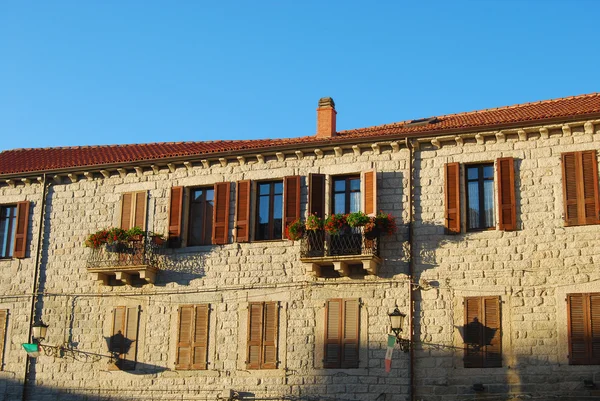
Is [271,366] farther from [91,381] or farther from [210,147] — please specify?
[210,147]

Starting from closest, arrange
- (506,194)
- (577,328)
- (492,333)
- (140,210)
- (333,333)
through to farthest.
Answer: (577,328) < (492,333) < (506,194) < (333,333) < (140,210)

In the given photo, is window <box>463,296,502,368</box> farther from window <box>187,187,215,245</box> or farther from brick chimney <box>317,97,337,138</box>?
window <box>187,187,215,245</box>

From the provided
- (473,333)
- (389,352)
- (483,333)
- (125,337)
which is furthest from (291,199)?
(483,333)

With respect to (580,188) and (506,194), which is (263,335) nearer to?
(506,194)

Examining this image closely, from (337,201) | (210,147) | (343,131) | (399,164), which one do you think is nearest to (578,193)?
(399,164)

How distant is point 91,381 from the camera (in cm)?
2466

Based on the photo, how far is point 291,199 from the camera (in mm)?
24031

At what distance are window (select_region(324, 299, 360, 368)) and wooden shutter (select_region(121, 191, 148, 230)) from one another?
583 centimetres

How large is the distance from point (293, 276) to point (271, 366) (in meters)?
2.22

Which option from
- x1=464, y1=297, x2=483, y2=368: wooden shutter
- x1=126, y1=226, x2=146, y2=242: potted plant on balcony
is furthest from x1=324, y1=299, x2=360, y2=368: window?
x1=126, y1=226, x2=146, y2=242: potted plant on balcony

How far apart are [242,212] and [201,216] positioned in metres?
1.34

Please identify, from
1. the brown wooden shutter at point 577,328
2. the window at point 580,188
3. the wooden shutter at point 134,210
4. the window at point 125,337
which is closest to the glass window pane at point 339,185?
the wooden shutter at point 134,210

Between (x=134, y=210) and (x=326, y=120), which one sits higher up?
(x=326, y=120)

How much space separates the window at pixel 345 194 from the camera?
2369 cm
